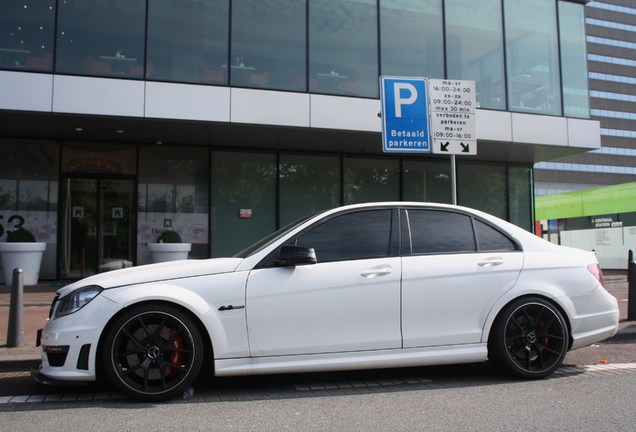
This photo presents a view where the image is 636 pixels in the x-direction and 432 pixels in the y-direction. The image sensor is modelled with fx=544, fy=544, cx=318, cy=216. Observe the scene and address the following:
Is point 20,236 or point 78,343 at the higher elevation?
point 20,236

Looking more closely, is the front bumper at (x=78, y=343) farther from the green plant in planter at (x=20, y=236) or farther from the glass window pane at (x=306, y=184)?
the glass window pane at (x=306, y=184)

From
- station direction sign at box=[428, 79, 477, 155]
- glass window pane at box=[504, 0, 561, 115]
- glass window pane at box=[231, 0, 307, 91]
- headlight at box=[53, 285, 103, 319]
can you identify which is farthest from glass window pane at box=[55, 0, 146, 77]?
glass window pane at box=[504, 0, 561, 115]

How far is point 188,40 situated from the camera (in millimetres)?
12312

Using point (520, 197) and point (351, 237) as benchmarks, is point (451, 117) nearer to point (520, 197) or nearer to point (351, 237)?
point (351, 237)

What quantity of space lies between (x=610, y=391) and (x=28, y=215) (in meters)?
13.0

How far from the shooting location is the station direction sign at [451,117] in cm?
797

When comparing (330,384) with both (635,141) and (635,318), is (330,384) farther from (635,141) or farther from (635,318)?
(635,141)

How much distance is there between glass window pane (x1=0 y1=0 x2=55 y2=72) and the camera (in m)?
11.4

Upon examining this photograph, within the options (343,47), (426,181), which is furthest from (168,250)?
(426,181)

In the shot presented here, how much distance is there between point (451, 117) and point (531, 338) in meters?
4.10

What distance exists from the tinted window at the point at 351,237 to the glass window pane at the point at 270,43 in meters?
8.36

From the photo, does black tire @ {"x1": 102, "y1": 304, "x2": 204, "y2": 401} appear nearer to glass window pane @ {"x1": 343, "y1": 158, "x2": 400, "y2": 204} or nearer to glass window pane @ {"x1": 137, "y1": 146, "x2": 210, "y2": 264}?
glass window pane @ {"x1": 137, "y1": 146, "x2": 210, "y2": 264}

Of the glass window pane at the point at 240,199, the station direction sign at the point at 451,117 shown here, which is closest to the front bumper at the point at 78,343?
the station direction sign at the point at 451,117

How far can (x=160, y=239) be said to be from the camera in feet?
43.5
